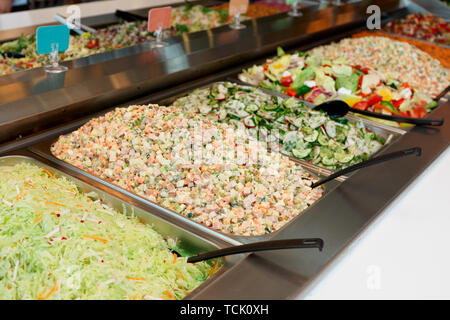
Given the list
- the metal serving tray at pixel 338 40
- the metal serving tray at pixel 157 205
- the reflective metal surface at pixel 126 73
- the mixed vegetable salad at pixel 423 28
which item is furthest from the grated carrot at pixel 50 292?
the mixed vegetable salad at pixel 423 28

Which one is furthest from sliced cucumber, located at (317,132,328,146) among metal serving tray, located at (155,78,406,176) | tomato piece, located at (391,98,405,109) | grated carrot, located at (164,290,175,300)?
grated carrot, located at (164,290,175,300)

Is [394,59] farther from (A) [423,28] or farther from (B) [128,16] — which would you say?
(B) [128,16]

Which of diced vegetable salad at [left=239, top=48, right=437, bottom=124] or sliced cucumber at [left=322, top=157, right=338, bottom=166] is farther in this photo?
diced vegetable salad at [left=239, top=48, right=437, bottom=124]

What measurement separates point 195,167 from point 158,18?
4.73ft

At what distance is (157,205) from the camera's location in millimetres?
1484

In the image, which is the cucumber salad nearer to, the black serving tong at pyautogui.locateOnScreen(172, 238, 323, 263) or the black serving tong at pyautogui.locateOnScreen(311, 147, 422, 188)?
the black serving tong at pyautogui.locateOnScreen(311, 147, 422, 188)

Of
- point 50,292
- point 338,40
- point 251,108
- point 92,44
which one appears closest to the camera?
point 50,292

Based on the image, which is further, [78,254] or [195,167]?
[195,167]

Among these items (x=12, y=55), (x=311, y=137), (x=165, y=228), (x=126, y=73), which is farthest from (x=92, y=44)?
(x=165, y=228)

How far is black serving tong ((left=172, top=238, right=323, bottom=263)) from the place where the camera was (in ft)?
3.71

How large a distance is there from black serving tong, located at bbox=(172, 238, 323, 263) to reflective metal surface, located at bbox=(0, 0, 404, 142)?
1.02m
